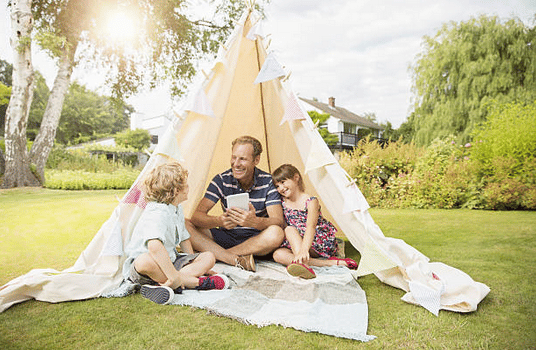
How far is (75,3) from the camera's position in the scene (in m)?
8.76

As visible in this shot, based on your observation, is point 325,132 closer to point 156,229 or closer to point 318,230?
point 318,230

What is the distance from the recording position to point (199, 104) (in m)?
2.89

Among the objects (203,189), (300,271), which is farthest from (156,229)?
(203,189)

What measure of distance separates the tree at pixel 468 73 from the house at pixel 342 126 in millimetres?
8306

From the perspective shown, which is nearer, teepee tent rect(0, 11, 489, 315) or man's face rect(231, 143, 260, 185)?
teepee tent rect(0, 11, 489, 315)

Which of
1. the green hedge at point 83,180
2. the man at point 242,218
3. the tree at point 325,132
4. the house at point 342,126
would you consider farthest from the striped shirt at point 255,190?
the house at point 342,126

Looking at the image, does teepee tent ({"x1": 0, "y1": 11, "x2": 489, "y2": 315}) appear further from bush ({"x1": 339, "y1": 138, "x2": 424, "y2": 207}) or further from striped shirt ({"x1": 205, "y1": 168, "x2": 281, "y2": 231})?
bush ({"x1": 339, "y1": 138, "x2": 424, "y2": 207})

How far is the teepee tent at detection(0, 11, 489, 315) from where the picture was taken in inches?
87.1

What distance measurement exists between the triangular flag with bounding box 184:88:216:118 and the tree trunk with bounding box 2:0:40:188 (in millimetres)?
6210

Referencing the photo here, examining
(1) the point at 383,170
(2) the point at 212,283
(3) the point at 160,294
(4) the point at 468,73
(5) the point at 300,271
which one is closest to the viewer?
(3) the point at 160,294

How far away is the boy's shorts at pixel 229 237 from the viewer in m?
3.20

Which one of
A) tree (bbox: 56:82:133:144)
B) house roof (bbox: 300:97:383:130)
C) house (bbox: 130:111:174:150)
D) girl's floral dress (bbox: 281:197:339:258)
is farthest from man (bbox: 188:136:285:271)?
house (bbox: 130:111:174:150)

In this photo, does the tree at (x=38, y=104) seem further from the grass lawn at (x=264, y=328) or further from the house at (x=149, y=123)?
the grass lawn at (x=264, y=328)

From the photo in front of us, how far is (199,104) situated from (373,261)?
1.83 meters
